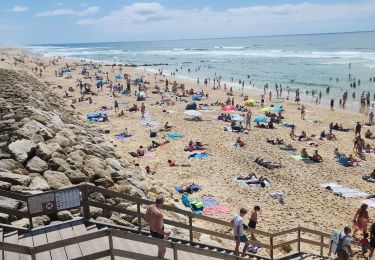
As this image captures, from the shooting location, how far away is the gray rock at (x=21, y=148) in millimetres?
10102

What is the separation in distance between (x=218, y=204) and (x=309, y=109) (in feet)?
83.3

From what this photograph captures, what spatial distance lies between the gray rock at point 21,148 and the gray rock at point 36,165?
0.25 meters

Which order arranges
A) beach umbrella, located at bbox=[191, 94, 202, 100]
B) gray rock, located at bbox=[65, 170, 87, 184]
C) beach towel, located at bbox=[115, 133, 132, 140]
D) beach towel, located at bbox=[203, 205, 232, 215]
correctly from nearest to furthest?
gray rock, located at bbox=[65, 170, 87, 184], beach towel, located at bbox=[203, 205, 232, 215], beach towel, located at bbox=[115, 133, 132, 140], beach umbrella, located at bbox=[191, 94, 202, 100]

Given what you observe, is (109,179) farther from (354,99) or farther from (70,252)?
(354,99)

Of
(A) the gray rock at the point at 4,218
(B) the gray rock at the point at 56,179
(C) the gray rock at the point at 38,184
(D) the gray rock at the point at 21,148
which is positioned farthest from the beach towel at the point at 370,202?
(A) the gray rock at the point at 4,218

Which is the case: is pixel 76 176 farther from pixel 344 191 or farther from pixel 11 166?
pixel 344 191

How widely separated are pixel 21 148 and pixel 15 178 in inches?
74.8

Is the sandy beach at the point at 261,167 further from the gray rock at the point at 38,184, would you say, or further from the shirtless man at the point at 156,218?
the shirtless man at the point at 156,218

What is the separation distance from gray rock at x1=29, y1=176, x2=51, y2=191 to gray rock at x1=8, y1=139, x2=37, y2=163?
1237 millimetres

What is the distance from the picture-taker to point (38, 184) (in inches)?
350

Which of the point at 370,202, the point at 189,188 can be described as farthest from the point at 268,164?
the point at 189,188

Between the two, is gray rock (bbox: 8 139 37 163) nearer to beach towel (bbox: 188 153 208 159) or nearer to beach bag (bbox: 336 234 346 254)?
beach bag (bbox: 336 234 346 254)

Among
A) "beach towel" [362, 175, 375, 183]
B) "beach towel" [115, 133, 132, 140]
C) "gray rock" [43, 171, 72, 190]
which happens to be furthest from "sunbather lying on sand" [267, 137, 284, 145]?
"gray rock" [43, 171, 72, 190]

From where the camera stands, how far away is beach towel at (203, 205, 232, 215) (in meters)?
14.3
